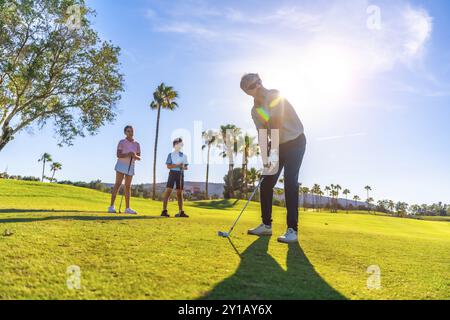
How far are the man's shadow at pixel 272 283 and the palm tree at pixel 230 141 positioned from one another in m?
69.2

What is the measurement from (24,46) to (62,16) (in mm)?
3300

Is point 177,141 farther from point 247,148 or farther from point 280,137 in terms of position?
point 247,148

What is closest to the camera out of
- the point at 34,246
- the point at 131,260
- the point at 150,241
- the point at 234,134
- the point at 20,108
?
the point at 131,260

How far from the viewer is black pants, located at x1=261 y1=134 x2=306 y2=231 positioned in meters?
5.25

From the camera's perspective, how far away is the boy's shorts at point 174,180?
385 inches

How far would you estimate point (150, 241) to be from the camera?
14.0 ft

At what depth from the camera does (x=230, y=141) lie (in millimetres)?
75688

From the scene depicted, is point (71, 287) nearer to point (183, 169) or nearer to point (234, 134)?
point (183, 169)

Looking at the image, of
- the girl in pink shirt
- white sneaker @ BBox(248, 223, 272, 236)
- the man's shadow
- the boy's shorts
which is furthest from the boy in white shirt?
the man's shadow

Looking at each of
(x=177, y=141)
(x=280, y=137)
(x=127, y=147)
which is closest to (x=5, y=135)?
(x=127, y=147)

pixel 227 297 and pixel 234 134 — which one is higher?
pixel 234 134

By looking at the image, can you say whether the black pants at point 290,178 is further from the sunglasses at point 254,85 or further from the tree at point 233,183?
the tree at point 233,183

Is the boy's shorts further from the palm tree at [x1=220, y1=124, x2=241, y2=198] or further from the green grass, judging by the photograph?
the palm tree at [x1=220, y1=124, x2=241, y2=198]
